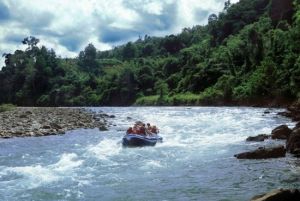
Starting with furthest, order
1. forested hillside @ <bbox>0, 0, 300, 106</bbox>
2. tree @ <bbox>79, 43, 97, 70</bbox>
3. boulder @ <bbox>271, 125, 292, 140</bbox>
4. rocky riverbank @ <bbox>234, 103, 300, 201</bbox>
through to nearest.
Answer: tree @ <bbox>79, 43, 97, 70</bbox>
forested hillside @ <bbox>0, 0, 300, 106</bbox>
boulder @ <bbox>271, 125, 292, 140</bbox>
rocky riverbank @ <bbox>234, 103, 300, 201</bbox>

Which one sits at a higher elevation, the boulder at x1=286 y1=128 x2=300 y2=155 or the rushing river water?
the boulder at x1=286 y1=128 x2=300 y2=155

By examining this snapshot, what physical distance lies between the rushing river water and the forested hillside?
28.2m

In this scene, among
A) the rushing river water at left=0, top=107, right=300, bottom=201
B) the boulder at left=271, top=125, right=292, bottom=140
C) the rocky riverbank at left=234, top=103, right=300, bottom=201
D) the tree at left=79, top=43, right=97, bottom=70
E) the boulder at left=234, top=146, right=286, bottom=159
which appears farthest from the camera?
the tree at left=79, top=43, right=97, bottom=70

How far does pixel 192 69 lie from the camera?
369ft

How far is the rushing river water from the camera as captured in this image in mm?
16297

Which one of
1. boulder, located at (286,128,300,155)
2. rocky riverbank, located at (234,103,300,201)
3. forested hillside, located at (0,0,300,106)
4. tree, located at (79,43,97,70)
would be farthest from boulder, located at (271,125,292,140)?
tree, located at (79,43,97,70)

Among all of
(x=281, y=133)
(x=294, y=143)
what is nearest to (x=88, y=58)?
(x=281, y=133)

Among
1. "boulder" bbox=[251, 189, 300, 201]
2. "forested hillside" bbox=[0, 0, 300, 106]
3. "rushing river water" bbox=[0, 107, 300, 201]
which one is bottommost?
"rushing river water" bbox=[0, 107, 300, 201]

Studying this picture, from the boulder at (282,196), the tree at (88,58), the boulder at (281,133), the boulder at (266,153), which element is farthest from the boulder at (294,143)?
the tree at (88,58)

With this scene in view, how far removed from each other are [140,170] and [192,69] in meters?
92.8

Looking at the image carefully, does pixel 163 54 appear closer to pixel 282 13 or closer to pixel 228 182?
pixel 282 13

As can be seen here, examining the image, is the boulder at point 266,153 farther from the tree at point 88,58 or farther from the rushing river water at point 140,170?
the tree at point 88,58

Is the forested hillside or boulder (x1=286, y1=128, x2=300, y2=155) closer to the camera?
boulder (x1=286, y1=128, x2=300, y2=155)

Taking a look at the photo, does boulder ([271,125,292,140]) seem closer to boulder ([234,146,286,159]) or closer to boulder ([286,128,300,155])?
boulder ([286,128,300,155])
